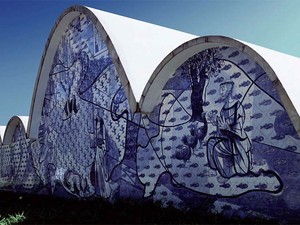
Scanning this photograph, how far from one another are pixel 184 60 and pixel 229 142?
2702 mm

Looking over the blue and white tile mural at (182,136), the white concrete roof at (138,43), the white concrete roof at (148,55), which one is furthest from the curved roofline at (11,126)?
the white concrete roof at (138,43)

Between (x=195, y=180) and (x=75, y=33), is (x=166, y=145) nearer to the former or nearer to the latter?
(x=195, y=180)

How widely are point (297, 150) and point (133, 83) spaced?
5.35m

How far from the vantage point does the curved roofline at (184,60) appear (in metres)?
7.69

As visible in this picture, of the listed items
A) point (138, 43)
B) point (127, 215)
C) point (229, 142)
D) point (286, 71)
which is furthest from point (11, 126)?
point (286, 71)

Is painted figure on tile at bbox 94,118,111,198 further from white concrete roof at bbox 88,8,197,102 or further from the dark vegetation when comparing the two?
white concrete roof at bbox 88,8,197,102

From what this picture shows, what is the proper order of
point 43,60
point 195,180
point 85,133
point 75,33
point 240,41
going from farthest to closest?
point 43,60, point 75,33, point 85,133, point 195,180, point 240,41

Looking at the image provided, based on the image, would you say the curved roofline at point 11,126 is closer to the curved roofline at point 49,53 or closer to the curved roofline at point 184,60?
the curved roofline at point 49,53

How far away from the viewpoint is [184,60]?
1031 cm

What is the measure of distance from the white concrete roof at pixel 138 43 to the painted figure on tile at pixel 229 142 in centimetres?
281

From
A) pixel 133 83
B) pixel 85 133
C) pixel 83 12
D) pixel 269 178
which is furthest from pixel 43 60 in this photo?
pixel 269 178

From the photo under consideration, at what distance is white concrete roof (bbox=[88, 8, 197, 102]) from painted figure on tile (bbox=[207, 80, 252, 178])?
281 cm

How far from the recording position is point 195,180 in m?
9.66

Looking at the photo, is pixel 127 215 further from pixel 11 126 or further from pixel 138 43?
pixel 11 126
